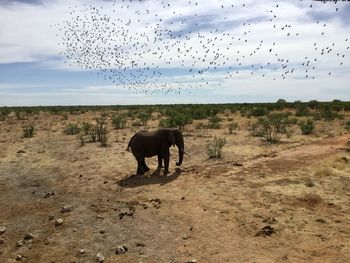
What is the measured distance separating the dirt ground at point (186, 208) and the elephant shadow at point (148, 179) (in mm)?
30

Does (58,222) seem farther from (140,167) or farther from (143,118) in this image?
(143,118)

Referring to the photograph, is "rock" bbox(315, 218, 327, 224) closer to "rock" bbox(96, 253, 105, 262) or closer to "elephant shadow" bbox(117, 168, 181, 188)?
"rock" bbox(96, 253, 105, 262)

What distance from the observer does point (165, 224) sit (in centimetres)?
937

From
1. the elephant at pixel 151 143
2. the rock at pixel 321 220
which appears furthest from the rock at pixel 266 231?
the elephant at pixel 151 143

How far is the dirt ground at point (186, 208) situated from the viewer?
26.4 ft

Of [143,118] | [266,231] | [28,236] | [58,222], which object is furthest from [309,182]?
[143,118]

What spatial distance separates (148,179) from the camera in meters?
13.3

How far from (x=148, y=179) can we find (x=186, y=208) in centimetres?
329

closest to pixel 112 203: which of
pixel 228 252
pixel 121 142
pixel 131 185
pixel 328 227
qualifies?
pixel 131 185

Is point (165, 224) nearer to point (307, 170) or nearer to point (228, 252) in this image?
point (228, 252)

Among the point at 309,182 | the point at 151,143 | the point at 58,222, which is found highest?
the point at 151,143

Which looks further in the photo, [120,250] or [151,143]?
[151,143]

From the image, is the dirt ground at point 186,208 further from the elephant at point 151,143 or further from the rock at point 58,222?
the elephant at point 151,143

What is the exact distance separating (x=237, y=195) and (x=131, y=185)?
3.21 meters
